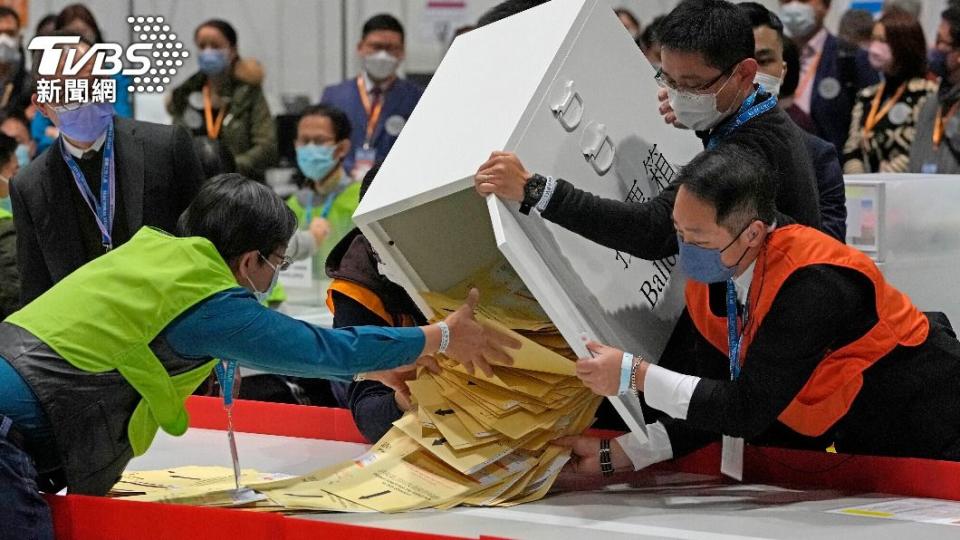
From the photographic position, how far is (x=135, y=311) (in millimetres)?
2848

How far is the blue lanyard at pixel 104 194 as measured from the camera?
480cm

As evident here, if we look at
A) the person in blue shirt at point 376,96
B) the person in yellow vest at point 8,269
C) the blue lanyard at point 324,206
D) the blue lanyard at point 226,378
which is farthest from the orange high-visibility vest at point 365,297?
the person in blue shirt at point 376,96

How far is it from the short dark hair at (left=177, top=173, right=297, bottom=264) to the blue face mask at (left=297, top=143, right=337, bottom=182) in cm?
410

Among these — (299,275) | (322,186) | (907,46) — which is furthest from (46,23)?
(907,46)

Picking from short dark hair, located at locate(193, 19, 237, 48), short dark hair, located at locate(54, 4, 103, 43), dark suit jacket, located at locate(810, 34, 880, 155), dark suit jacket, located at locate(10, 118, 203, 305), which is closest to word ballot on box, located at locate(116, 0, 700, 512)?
dark suit jacket, located at locate(10, 118, 203, 305)

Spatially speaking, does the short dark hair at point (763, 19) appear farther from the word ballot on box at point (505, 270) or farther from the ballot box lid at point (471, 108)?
the ballot box lid at point (471, 108)

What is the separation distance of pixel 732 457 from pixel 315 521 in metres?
1.05

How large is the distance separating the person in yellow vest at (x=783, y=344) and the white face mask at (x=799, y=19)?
12.6 feet

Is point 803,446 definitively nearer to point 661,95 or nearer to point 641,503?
point 641,503

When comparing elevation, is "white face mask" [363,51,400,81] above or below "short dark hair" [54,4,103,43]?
below

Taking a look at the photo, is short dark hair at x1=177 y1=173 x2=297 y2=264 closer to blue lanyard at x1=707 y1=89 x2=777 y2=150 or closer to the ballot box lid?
the ballot box lid

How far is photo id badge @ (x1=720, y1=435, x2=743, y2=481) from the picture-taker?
3.31 metres

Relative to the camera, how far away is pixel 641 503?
315 cm

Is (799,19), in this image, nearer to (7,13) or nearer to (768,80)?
(768,80)
